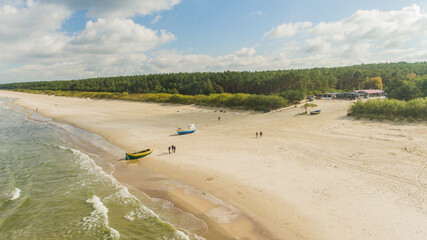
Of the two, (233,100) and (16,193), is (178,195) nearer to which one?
(16,193)

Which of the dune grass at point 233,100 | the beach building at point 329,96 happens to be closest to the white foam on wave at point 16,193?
the dune grass at point 233,100

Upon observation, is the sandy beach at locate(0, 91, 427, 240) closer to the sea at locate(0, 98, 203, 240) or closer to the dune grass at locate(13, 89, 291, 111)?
the sea at locate(0, 98, 203, 240)

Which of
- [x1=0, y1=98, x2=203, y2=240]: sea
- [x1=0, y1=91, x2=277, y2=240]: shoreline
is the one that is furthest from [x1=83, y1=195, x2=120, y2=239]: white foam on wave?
[x1=0, y1=91, x2=277, y2=240]: shoreline

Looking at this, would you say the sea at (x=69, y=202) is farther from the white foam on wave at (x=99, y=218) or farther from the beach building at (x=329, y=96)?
the beach building at (x=329, y=96)

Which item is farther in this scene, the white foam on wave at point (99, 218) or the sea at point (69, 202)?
the sea at point (69, 202)

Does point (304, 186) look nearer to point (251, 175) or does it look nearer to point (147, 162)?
point (251, 175)

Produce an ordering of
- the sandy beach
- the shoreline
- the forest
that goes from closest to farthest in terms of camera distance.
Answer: the shoreline, the sandy beach, the forest

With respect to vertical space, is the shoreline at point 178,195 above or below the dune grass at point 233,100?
below
